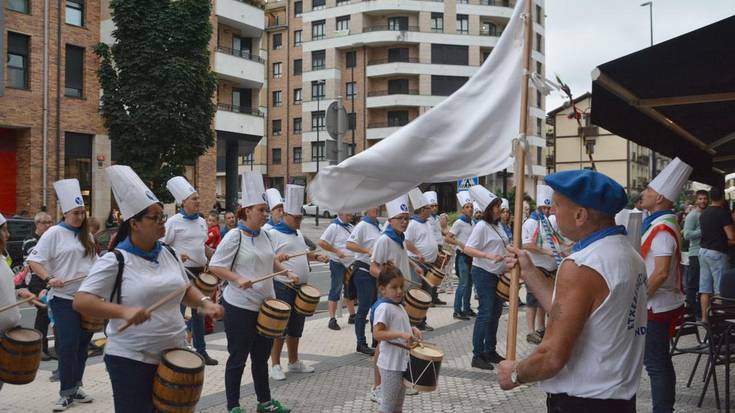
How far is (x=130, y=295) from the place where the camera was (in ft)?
14.6

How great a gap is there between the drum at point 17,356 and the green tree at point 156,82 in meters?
24.0

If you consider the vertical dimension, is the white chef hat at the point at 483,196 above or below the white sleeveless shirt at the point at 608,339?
above

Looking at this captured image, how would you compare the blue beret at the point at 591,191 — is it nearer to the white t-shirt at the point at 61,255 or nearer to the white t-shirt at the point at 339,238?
the white t-shirt at the point at 61,255

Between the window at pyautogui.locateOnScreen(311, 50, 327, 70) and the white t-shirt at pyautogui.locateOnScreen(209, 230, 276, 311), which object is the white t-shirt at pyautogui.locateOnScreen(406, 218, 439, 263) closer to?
the white t-shirt at pyautogui.locateOnScreen(209, 230, 276, 311)

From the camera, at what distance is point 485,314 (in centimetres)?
872

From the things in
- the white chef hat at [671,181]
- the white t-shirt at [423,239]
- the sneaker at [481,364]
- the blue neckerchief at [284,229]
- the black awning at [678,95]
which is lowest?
the sneaker at [481,364]

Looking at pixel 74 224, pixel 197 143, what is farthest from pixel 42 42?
pixel 74 224

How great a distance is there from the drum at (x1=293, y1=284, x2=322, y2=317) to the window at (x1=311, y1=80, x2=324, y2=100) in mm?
56119

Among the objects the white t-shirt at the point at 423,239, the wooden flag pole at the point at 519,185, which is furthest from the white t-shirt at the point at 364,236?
the wooden flag pole at the point at 519,185

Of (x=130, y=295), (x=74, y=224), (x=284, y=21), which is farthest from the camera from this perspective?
(x=284, y=21)

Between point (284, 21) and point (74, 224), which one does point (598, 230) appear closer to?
point (74, 224)

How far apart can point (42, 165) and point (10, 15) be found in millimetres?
6111

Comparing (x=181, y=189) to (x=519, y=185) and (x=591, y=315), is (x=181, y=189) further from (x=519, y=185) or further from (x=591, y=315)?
(x=591, y=315)

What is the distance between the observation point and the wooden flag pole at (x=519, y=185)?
3.50 metres
